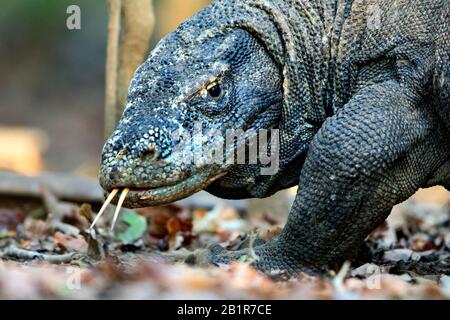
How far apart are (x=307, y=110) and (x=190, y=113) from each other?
81 cm

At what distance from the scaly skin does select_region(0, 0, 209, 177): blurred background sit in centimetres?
1938

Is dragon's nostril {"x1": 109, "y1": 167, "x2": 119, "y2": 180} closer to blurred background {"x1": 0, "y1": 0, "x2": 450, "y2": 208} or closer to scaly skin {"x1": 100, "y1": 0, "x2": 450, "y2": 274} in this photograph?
scaly skin {"x1": 100, "y1": 0, "x2": 450, "y2": 274}

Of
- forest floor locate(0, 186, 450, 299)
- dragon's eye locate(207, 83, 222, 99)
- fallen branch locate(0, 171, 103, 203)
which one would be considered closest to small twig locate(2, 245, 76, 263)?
forest floor locate(0, 186, 450, 299)

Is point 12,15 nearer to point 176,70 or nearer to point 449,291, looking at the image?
point 176,70

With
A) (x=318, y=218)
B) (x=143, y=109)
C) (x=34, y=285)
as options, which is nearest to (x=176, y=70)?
(x=143, y=109)

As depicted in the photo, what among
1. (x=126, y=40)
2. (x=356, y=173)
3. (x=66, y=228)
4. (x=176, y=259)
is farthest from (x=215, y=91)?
(x=66, y=228)

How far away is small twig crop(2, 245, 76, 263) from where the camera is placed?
18.6 ft

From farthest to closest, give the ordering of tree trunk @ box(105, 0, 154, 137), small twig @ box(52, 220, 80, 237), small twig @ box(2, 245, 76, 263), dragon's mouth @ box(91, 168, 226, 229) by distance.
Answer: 1. tree trunk @ box(105, 0, 154, 137)
2. small twig @ box(52, 220, 80, 237)
3. small twig @ box(2, 245, 76, 263)
4. dragon's mouth @ box(91, 168, 226, 229)

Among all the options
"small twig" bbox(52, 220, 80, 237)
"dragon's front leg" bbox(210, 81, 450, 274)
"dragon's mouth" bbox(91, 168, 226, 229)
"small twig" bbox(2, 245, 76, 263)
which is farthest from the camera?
"small twig" bbox(52, 220, 80, 237)

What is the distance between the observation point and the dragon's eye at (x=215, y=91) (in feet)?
17.1

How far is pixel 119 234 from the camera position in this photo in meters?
7.03

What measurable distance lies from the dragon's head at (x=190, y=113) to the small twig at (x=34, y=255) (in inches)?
35.3
